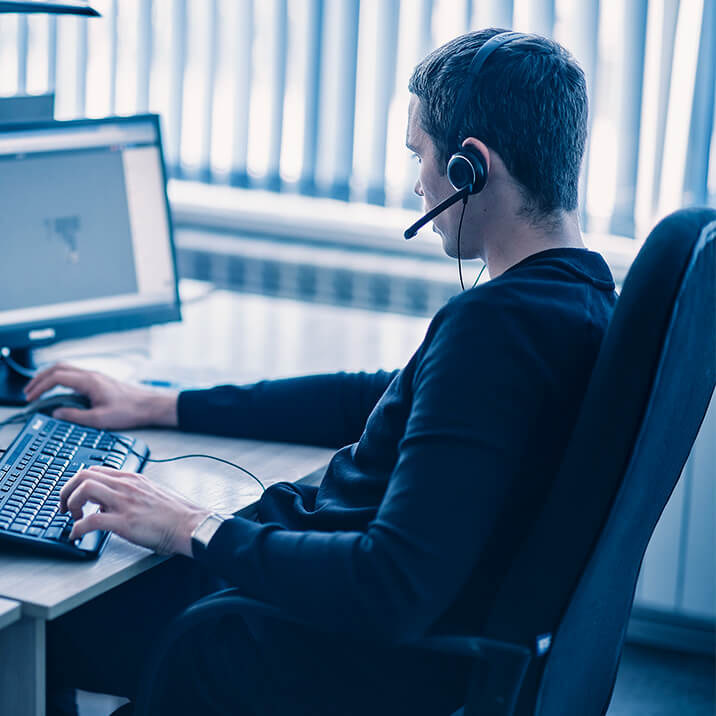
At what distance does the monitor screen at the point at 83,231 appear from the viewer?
171cm

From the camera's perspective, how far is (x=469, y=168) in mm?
1145

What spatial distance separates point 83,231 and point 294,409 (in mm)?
509

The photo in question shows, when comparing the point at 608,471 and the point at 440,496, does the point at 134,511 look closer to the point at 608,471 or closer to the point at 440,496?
the point at 440,496

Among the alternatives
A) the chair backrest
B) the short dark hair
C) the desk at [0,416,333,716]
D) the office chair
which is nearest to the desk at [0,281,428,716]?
the desk at [0,416,333,716]

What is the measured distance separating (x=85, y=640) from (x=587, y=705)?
674 millimetres

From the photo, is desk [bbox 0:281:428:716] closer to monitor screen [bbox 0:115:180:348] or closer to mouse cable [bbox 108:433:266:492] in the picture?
mouse cable [bbox 108:433:266:492]

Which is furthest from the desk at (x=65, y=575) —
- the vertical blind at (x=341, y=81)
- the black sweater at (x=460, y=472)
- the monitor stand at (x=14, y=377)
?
the vertical blind at (x=341, y=81)

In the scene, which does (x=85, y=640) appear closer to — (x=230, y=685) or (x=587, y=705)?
(x=230, y=685)

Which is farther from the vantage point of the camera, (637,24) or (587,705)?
(637,24)

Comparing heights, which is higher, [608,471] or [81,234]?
[81,234]

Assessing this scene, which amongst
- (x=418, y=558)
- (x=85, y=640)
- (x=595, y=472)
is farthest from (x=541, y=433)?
(x=85, y=640)

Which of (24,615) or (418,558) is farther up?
(418,558)

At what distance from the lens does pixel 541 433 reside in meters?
1.03

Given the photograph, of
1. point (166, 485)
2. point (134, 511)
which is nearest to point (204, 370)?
point (166, 485)
